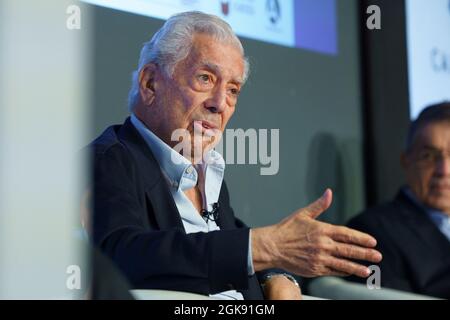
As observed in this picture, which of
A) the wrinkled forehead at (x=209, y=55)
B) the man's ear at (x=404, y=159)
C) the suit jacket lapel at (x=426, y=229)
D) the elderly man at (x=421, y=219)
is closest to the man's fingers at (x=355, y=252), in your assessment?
the wrinkled forehead at (x=209, y=55)

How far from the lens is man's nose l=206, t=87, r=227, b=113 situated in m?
1.15

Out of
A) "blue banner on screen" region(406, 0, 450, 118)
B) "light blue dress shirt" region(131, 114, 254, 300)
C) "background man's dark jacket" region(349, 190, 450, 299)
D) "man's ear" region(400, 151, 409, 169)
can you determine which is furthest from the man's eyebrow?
"blue banner on screen" region(406, 0, 450, 118)

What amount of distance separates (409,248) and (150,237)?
100cm

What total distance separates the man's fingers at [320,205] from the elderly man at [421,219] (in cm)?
78

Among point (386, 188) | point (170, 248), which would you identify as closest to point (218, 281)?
point (170, 248)

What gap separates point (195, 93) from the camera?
3.74ft

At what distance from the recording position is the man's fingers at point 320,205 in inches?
39.6

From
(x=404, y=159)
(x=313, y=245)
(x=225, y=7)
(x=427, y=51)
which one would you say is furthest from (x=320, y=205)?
(x=427, y=51)

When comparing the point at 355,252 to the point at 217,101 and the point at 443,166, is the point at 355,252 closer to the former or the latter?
the point at 217,101

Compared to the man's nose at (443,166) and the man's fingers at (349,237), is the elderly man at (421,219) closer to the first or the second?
the man's nose at (443,166)

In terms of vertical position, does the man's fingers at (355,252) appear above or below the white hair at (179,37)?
below

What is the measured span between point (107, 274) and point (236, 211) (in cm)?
48

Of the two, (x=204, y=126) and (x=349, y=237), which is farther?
(x=204, y=126)

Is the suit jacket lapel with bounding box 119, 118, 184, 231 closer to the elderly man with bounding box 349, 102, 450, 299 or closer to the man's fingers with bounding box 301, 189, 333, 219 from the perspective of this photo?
the man's fingers with bounding box 301, 189, 333, 219
